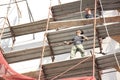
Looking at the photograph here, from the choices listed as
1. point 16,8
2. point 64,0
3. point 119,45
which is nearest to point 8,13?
point 16,8

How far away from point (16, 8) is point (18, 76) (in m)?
6.53

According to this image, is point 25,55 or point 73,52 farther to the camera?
point 25,55

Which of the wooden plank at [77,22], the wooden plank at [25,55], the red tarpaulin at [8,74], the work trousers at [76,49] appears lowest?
the wooden plank at [25,55]

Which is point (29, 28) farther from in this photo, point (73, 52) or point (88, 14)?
point (73, 52)

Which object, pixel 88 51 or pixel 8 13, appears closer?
pixel 88 51

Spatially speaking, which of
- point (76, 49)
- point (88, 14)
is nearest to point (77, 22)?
point (88, 14)

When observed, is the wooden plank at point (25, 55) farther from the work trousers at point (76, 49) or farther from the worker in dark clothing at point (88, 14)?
the worker in dark clothing at point (88, 14)

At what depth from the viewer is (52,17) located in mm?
15602

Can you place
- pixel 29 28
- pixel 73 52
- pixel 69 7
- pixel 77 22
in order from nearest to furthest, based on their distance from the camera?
1. pixel 73 52
2. pixel 77 22
3. pixel 29 28
4. pixel 69 7

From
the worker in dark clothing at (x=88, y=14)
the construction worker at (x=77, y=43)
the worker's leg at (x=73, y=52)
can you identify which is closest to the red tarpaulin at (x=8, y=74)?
the worker's leg at (x=73, y=52)

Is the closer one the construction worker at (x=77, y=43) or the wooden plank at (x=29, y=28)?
the construction worker at (x=77, y=43)

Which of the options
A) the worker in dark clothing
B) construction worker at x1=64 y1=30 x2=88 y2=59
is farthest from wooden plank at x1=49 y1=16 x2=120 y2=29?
construction worker at x1=64 y1=30 x2=88 y2=59

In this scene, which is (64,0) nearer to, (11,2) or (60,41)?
(11,2)

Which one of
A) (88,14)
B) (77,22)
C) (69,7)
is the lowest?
(77,22)
